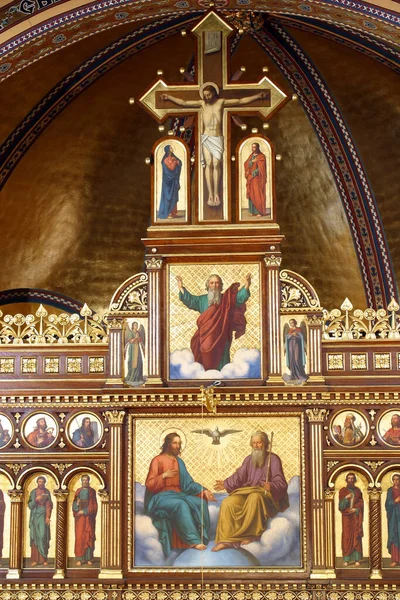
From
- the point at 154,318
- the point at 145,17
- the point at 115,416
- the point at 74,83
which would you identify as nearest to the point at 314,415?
the point at 154,318

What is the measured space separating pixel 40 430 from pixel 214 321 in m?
2.40

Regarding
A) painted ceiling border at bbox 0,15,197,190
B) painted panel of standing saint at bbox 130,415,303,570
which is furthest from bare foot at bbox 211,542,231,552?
painted ceiling border at bbox 0,15,197,190

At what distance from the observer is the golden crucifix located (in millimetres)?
16656

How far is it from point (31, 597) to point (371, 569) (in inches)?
152

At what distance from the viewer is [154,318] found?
645 inches

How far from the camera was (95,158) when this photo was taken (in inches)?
869

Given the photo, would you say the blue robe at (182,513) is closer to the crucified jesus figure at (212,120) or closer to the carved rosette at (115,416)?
the carved rosette at (115,416)

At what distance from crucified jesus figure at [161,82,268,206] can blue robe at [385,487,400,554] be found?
4.21 metres

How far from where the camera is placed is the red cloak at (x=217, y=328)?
16.3 m

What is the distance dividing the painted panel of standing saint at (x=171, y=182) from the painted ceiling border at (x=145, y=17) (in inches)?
72.9

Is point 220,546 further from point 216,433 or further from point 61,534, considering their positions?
point 61,534

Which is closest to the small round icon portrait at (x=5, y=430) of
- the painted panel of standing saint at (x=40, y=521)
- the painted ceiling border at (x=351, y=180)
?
the painted panel of standing saint at (x=40, y=521)

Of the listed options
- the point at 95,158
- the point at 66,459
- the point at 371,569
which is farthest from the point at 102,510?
the point at 95,158

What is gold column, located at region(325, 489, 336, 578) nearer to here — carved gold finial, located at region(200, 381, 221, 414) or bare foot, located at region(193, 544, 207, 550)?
bare foot, located at region(193, 544, 207, 550)
